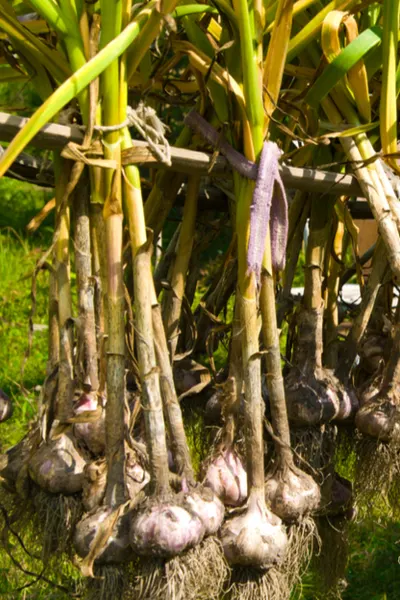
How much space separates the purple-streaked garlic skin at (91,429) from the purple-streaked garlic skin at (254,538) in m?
0.18

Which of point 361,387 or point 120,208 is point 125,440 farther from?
point 361,387

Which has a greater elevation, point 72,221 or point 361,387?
point 72,221

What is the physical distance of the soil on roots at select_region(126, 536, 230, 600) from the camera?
39.4 inches

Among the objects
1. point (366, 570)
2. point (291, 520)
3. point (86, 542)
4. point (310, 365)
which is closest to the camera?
point (86, 542)

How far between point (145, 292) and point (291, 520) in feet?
1.20

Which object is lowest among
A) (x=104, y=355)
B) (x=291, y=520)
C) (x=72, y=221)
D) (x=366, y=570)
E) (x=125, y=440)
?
(x=366, y=570)

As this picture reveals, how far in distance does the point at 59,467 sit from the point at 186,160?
0.40 metres

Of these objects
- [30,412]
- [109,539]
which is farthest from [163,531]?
[30,412]

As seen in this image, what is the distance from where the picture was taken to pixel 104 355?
1.03 m

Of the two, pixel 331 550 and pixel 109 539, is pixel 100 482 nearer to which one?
pixel 109 539

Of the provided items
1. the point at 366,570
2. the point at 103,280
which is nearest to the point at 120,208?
the point at 103,280

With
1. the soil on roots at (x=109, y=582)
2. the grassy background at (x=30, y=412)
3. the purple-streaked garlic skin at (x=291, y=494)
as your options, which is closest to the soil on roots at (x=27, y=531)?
the grassy background at (x=30, y=412)

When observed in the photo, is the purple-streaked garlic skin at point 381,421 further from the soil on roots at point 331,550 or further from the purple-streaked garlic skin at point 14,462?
the purple-streaked garlic skin at point 14,462

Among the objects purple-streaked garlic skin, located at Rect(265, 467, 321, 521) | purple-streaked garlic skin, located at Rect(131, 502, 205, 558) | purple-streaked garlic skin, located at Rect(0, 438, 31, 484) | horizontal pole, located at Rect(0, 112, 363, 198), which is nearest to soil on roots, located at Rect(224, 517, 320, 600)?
purple-streaked garlic skin, located at Rect(265, 467, 321, 521)
